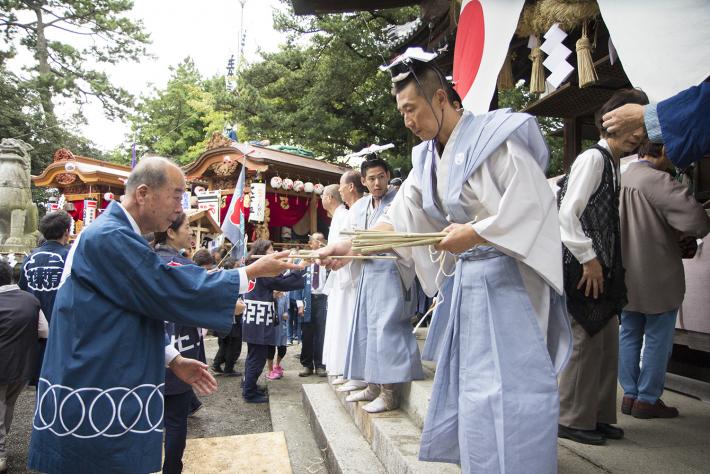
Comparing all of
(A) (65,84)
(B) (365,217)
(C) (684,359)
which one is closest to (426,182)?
(B) (365,217)

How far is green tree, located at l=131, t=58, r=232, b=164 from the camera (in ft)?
83.3

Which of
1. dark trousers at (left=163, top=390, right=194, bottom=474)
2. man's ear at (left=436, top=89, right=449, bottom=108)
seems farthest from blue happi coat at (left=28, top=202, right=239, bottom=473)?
man's ear at (left=436, top=89, right=449, bottom=108)

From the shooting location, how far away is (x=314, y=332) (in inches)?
265

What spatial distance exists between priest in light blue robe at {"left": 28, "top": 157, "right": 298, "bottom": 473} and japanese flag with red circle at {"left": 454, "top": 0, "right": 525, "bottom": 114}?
2.96 m

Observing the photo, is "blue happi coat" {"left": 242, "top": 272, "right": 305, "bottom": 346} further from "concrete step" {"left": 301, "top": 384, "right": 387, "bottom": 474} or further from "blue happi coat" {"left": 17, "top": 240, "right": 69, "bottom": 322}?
"blue happi coat" {"left": 17, "top": 240, "right": 69, "bottom": 322}

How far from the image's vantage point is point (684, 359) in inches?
167

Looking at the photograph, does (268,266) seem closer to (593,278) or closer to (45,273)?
(593,278)

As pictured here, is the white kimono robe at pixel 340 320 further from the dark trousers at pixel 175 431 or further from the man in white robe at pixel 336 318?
the dark trousers at pixel 175 431

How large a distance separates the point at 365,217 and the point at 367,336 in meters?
1.09

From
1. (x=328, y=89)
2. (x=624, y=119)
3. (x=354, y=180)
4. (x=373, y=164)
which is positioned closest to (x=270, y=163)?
(x=328, y=89)

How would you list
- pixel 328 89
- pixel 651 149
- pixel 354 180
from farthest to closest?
pixel 328 89, pixel 354 180, pixel 651 149

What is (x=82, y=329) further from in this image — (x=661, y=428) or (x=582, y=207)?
(x=661, y=428)

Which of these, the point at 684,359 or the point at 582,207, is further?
the point at 684,359

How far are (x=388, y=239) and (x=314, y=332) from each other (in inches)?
186
